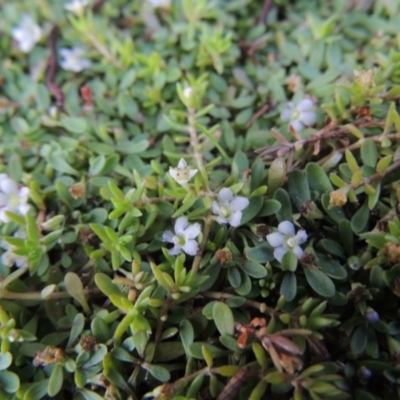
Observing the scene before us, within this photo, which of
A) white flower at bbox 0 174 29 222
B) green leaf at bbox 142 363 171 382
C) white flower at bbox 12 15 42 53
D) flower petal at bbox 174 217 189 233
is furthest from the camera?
white flower at bbox 12 15 42 53

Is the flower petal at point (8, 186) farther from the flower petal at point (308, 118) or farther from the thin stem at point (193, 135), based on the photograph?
the flower petal at point (308, 118)

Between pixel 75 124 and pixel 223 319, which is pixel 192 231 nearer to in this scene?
pixel 223 319

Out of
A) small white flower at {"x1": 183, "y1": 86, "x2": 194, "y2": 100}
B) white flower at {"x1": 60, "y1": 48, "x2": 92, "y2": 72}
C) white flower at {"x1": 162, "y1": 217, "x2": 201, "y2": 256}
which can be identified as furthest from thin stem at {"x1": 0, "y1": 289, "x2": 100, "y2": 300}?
white flower at {"x1": 60, "y1": 48, "x2": 92, "y2": 72}

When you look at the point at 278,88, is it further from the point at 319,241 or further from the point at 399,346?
the point at 399,346

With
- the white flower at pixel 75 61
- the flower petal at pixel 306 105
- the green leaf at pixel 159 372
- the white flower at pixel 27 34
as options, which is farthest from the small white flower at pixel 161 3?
the green leaf at pixel 159 372

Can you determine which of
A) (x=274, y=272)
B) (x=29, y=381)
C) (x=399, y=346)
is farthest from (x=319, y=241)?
(x=29, y=381)

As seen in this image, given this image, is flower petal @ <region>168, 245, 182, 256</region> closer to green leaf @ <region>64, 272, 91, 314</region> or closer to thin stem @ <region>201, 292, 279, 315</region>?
thin stem @ <region>201, 292, 279, 315</region>
